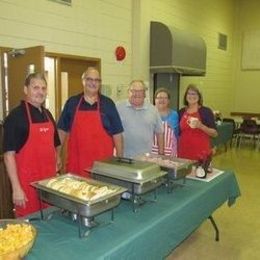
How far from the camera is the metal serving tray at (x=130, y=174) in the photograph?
5.81 feet

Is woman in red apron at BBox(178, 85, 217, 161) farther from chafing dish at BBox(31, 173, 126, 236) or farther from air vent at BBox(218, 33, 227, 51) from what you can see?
air vent at BBox(218, 33, 227, 51)

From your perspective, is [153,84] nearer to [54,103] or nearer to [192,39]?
[192,39]

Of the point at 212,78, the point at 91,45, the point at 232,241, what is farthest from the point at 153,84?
the point at 232,241

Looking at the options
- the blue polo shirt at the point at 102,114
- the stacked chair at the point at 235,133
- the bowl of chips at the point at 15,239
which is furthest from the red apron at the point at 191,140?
the stacked chair at the point at 235,133

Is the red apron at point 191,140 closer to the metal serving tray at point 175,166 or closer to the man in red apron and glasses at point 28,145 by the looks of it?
the metal serving tray at point 175,166

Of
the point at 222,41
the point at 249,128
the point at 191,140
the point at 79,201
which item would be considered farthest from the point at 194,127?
the point at 222,41

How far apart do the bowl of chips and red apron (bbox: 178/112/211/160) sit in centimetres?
218

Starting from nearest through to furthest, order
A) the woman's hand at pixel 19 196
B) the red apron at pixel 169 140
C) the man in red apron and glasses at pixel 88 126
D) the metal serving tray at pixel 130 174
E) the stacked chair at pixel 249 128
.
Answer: the metal serving tray at pixel 130 174 < the woman's hand at pixel 19 196 < the man in red apron and glasses at pixel 88 126 < the red apron at pixel 169 140 < the stacked chair at pixel 249 128

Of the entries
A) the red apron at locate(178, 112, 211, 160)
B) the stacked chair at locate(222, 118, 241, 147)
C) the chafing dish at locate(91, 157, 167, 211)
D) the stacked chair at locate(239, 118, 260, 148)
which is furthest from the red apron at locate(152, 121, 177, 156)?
the stacked chair at locate(239, 118, 260, 148)

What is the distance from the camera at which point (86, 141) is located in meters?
2.40

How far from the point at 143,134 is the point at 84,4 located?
2332mm

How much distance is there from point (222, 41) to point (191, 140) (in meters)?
5.90

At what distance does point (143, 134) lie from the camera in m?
2.70

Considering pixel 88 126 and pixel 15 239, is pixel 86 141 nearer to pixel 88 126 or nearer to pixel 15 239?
pixel 88 126
